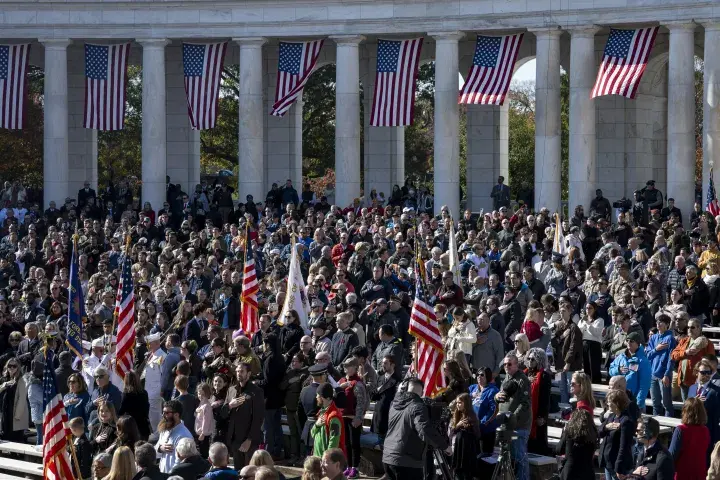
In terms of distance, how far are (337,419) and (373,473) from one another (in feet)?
8.14

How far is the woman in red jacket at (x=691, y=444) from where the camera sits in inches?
914

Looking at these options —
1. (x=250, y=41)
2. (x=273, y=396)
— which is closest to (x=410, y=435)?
(x=273, y=396)

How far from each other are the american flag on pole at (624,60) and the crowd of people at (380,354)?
27.4ft

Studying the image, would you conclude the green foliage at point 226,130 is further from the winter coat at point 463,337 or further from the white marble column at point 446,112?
the winter coat at point 463,337

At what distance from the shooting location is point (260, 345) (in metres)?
32.0

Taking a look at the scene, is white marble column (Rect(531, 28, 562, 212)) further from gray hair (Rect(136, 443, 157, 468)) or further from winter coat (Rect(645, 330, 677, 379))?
gray hair (Rect(136, 443, 157, 468))

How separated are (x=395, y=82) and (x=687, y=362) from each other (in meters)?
31.8

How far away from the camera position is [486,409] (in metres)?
26.1

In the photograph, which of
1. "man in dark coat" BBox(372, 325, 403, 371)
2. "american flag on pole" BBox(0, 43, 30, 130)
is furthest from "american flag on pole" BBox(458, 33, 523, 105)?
"man in dark coat" BBox(372, 325, 403, 371)

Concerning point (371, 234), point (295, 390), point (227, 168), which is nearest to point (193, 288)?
point (371, 234)

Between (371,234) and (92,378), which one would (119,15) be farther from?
(92,378)

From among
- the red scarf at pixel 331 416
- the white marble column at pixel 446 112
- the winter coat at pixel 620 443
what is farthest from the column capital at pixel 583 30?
the winter coat at pixel 620 443

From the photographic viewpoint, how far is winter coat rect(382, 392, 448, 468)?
24062mm

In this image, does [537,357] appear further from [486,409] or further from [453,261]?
[453,261]
